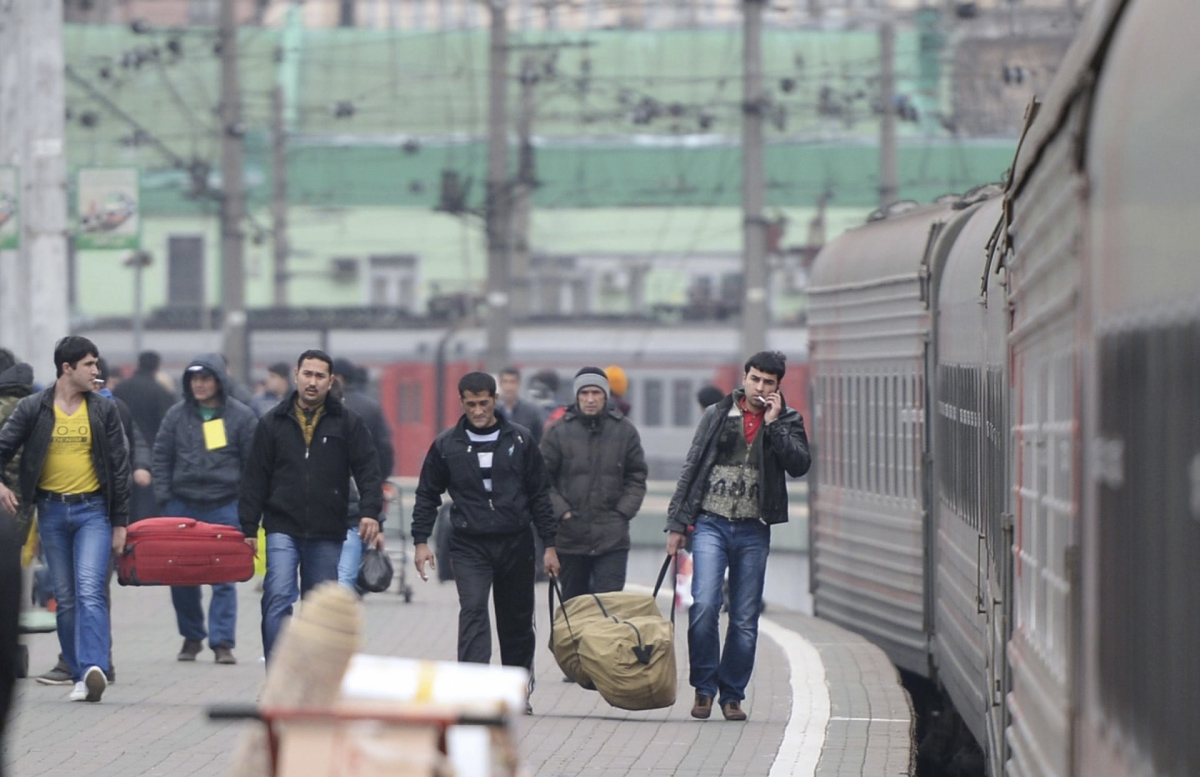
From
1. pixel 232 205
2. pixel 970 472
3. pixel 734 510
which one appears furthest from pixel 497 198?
pixel 970 472

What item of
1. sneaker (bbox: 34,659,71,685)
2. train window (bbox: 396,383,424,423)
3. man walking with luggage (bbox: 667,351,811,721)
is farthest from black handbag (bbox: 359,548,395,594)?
train window (bbox: 396,383,424,423)

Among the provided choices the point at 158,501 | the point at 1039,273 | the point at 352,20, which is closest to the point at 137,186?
the point at 158,501

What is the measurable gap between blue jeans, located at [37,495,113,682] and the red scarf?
9.67ft

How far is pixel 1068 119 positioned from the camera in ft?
15.5

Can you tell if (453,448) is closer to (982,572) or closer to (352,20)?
(982,572)

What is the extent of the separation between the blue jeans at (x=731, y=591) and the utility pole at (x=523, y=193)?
22297 millimetres

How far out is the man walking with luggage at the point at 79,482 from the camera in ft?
34.4

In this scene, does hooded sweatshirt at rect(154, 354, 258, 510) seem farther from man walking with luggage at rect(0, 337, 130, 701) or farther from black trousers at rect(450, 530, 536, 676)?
black trousers at rect(450, 530, 536, 676)

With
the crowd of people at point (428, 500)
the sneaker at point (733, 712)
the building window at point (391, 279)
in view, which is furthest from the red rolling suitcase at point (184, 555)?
the building window at point (391, 279)

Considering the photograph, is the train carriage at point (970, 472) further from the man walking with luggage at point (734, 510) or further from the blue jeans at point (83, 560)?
the blue jeans at point (83, 560)

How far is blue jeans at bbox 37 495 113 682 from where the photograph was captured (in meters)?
10.5

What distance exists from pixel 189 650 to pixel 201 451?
1.11m

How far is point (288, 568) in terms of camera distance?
10.1 m

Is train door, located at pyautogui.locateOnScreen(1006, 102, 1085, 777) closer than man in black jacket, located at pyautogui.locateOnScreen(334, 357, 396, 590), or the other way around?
train door, located at pyautogui.locateOnScreen(1006, 102, 1085, 777)
